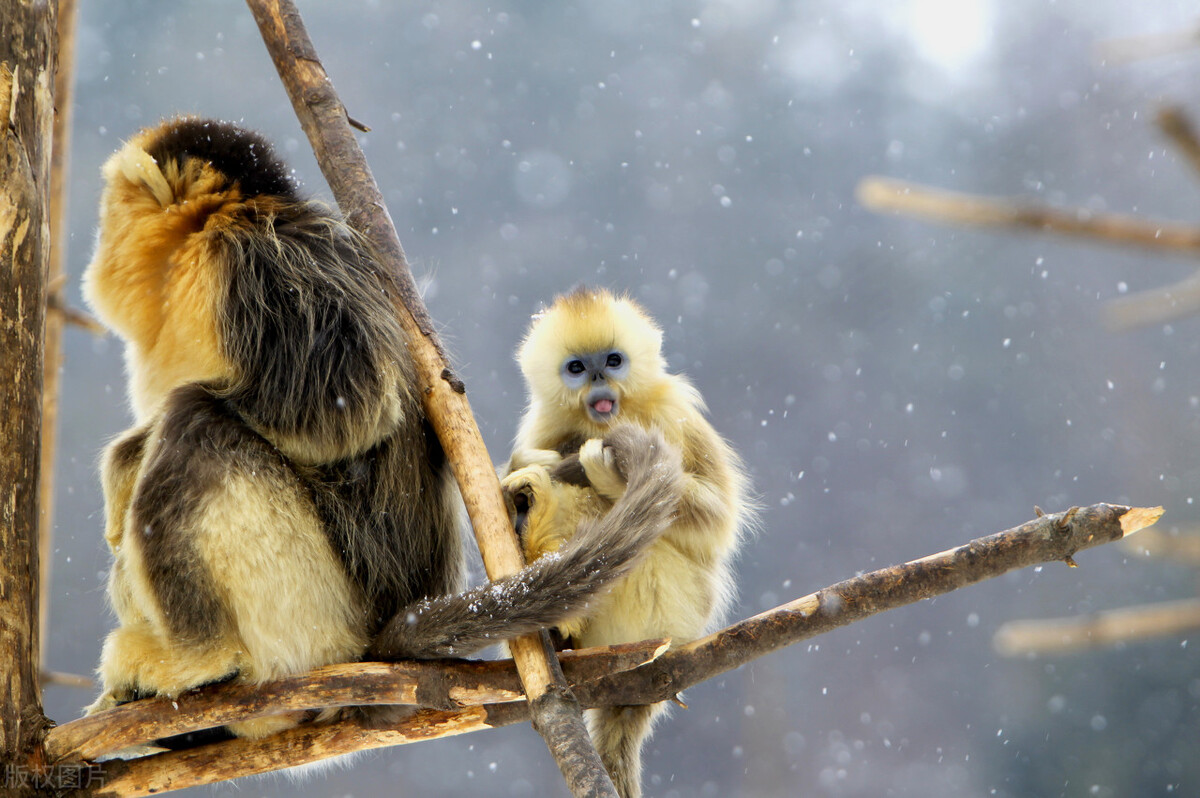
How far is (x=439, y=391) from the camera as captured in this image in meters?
2.38

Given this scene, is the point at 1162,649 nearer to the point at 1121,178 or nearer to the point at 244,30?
the point at 1121,178

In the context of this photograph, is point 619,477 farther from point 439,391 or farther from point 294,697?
point 294,697

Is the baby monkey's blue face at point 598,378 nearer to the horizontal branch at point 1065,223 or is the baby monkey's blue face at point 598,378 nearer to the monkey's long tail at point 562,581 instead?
the monkey's long tail at point 562,581

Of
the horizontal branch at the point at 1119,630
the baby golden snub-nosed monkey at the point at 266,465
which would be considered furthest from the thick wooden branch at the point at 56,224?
the horizontal branch at the point at 1119,630

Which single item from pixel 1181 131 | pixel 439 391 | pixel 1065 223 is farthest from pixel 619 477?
pixel 1181 131

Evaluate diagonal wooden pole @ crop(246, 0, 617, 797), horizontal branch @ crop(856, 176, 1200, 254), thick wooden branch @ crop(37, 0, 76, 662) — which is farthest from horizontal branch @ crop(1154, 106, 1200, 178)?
thick wooden branch @ crop(37, 0, 76, 662)

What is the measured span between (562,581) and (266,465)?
2.28 feet

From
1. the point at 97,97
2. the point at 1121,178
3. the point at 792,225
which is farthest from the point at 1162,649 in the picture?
the point at 97,97

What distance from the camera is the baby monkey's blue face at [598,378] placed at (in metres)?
2.62

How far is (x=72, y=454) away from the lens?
9.67 m

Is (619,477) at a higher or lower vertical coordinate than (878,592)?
higher

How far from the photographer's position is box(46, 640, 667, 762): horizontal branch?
80.2 inches

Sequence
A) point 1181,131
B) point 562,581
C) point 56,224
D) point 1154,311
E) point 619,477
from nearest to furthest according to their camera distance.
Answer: point 1181,131
point 1154,311
point 562,581
point 619,477
point 56,224

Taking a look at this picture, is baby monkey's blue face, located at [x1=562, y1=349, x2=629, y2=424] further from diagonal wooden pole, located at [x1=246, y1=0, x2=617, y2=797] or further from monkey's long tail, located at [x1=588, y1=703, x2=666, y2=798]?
monkey's long tail, located at [x1=588, y1=703, x2=666, y2=798]
